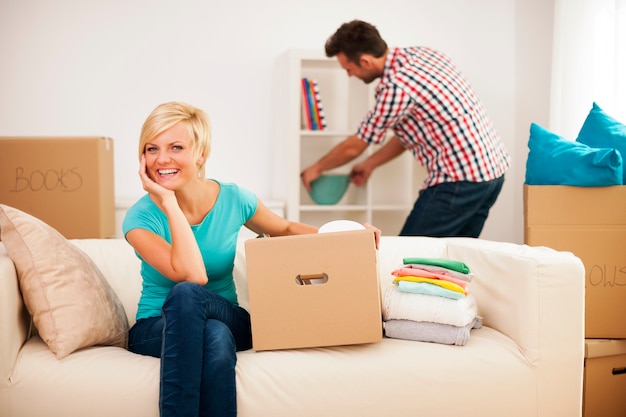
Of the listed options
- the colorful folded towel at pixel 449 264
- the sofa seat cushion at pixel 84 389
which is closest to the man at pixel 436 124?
the colorful folded towel at pixel 449 264

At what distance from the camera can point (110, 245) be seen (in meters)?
2.26

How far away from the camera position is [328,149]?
3689 millimetres

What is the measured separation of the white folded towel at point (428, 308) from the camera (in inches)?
73.9

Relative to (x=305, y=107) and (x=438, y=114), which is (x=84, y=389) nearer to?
(x=438, y=114)

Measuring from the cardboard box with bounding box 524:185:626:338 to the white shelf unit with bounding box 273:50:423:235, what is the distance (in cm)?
119

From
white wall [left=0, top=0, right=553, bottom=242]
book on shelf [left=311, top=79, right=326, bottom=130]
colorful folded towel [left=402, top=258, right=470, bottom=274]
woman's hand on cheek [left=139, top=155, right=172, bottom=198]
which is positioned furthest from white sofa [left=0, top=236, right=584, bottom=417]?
white wall [left=0, top=0, right=553, bottom=242]

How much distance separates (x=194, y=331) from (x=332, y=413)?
0.38 m

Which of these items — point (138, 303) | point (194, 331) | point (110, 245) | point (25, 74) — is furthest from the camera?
point (25, 74)

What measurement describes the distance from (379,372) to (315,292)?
25 cm

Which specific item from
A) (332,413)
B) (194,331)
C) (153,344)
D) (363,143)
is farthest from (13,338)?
(363,143)

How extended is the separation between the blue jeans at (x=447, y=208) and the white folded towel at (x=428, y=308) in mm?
916

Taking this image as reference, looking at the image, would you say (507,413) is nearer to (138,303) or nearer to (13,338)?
(138,303)

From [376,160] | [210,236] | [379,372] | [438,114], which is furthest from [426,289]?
[376,160]

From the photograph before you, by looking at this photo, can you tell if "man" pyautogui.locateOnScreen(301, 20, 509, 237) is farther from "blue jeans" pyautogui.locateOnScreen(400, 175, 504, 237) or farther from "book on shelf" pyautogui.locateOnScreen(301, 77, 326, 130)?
"book on shelf" pyautogui.locateOnScreen(301, 77, 326, 130)
